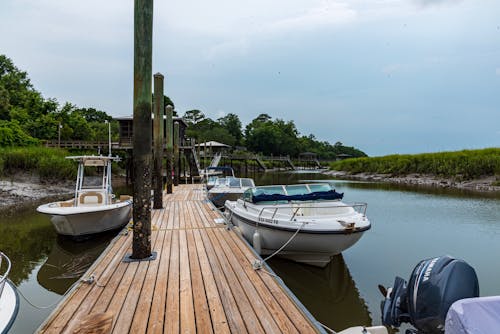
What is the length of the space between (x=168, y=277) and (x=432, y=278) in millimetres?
3253

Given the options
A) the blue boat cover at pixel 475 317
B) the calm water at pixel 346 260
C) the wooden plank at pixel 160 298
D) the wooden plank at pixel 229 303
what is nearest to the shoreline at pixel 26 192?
the calm water at pixel 346 260

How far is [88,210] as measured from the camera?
8.39 m

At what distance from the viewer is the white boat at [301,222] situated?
6188mm

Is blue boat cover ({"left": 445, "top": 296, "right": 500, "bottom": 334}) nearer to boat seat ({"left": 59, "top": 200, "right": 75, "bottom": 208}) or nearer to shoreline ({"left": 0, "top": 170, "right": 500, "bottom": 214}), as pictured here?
boat seat ({"left": 59, "top": 200, "right": 75, "bottom": 208})

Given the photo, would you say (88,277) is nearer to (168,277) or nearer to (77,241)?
(168,277)

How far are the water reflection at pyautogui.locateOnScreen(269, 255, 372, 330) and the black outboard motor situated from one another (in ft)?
7.07

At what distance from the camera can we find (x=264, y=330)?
3.02 metres

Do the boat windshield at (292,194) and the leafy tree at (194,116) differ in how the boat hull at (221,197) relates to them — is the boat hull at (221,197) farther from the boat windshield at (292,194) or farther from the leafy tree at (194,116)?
the leafy tree at (194,116)

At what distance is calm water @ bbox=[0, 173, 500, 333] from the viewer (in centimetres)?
551

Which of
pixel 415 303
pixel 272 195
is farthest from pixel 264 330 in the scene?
pixel 272 195

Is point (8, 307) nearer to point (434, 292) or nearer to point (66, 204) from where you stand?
point (434, 292)

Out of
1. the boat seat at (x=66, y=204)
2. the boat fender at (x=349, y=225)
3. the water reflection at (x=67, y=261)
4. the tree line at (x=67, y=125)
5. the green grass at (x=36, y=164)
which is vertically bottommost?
the water reflection at (x=67, y=261)

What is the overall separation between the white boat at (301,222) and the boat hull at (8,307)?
4.05m

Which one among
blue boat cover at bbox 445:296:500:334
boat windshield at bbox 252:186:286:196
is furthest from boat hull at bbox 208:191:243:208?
blue boat cover at bbox 445:296:500:334
